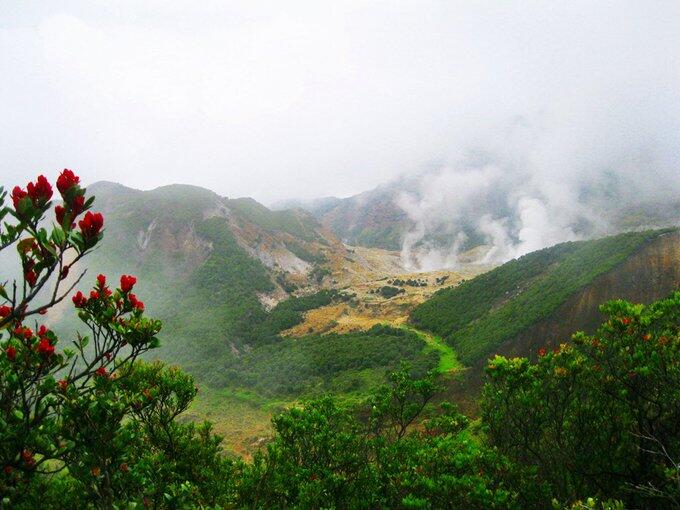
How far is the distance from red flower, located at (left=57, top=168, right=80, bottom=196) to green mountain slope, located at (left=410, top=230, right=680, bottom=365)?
149ft

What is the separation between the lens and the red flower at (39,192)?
10.4 feet

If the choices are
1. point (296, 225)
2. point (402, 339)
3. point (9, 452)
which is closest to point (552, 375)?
point (9, 452)

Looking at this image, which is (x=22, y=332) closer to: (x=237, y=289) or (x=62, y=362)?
(x=62, y=362)

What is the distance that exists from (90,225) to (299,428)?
8931mm

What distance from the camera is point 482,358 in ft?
143

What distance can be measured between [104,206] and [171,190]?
70.8 feet

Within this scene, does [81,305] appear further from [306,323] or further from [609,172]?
[609,172]

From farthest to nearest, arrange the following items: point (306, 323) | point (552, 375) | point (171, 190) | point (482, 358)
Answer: point (171, 190) → point (306, 323) → point (482, 358) → point (552, 375)

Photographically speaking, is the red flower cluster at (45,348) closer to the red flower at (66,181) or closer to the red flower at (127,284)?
the red flower at (127,284)

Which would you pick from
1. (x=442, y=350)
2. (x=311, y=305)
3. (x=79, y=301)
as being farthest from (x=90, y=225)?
(x=311, y=305)

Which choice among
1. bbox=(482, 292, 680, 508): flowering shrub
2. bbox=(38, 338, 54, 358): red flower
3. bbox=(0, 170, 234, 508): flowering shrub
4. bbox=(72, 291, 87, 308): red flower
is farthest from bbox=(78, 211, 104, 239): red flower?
bbox=(482, 292, 680, 508): flowering shrub

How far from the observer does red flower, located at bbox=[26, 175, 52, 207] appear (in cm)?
318

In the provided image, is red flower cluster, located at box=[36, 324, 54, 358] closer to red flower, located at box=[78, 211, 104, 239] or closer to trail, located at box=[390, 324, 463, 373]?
red flower, located at box=[78, 211, 104, 239]

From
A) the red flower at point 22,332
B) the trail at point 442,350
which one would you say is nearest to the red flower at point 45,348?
the red flower at point 22,332
